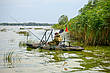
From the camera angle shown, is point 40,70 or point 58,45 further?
point 58,45

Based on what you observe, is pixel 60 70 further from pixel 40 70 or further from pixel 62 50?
pixel 62 50

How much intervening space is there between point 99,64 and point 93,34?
24.0 feet

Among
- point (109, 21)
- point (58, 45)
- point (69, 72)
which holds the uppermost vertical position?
point (109, 21)

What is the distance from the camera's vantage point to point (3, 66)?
950 centimetres

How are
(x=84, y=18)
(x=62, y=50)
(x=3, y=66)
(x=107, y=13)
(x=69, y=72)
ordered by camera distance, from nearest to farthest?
(x=69, y=72) → (x=3, y=66) → (x=62, y=50) → (x=107, y=13) → (x=84, y=18)

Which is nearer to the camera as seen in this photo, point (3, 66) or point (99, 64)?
point (3, 66)

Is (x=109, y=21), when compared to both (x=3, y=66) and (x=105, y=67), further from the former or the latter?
(x=3, y=66)

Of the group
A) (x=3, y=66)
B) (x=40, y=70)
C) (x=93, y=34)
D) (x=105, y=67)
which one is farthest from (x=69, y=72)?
(x=93, y=34)

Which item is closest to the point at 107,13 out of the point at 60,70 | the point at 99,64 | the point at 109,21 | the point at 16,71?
the point at 109,21

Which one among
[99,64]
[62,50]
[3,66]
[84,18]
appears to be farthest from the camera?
[84,18]

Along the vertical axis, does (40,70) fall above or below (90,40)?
below

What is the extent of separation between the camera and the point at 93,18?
17.3 m

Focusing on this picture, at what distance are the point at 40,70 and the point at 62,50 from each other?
5.82m

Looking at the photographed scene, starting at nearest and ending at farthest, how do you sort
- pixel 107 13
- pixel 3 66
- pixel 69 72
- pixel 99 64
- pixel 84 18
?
pixel 69 72 → pixel 3 66 → pixel 99 64 → pixel 107 13 → pixel 84 18
